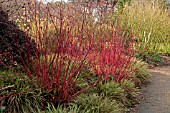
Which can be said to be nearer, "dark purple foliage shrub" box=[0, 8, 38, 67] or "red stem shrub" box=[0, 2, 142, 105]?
"red stem shrub" box=[0, 2, 142, 105]

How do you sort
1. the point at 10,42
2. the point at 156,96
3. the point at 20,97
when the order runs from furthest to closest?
the point at 156,96, the point at 10,42, the point at 20,97

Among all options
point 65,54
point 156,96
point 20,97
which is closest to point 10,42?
point 65,54

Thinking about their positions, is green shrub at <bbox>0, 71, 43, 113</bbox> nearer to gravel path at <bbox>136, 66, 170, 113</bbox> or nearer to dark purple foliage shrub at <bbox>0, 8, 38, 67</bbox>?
dark purple foliage shrub at <bbox>0, 8, 38, 67</bbox>

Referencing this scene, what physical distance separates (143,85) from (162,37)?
6.13 m

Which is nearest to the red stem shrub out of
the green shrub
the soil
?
the green shrub

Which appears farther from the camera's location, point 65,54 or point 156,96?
point 156,96

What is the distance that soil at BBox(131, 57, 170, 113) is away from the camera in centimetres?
483

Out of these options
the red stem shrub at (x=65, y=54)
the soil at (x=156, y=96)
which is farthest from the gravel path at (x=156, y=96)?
the red stem shrub at (x=65, y=54)

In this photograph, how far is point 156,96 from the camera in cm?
559

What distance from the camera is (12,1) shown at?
6926 mm

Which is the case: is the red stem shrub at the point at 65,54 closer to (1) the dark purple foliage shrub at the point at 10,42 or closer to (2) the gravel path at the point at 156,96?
(1) the dark purple foliage shrub at the point at 10,42

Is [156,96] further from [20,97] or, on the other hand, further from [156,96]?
[20,97]

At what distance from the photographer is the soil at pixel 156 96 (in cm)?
483

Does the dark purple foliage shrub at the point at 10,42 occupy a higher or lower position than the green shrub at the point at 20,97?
higher
